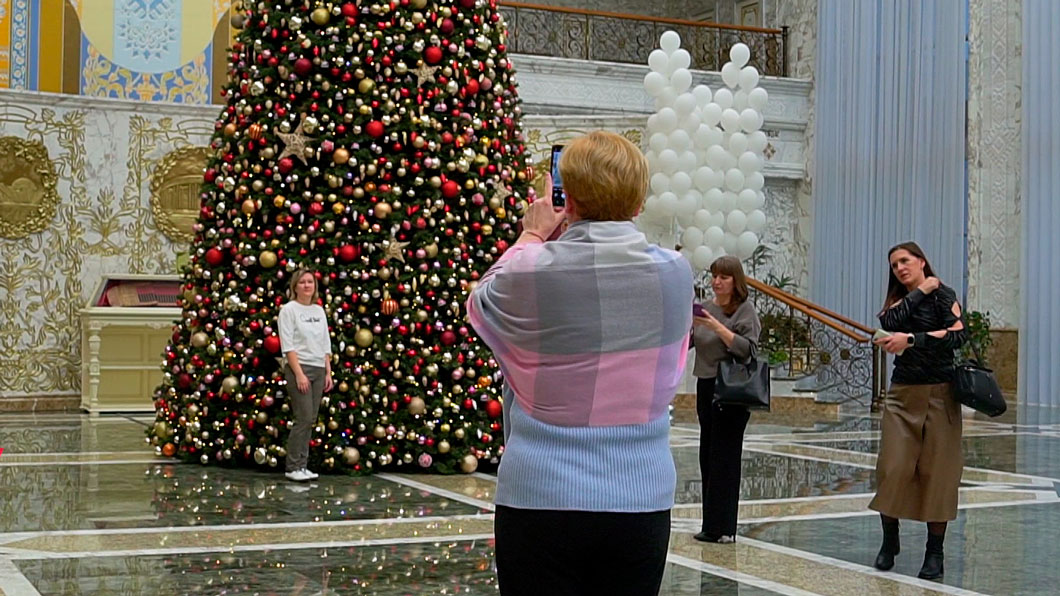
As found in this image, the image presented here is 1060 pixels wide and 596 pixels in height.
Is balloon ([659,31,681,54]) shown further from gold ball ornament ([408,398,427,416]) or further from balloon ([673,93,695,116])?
gold ball ornament ([408,398,427,416])

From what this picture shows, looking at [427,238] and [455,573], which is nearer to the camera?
[455,573]

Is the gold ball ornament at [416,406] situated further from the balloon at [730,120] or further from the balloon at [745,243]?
the balloon at [730,120]

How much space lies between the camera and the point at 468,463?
26.2 feet

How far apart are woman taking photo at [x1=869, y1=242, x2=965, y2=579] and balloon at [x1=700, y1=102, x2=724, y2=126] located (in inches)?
372

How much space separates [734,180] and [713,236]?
713mm

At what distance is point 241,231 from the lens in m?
8.11

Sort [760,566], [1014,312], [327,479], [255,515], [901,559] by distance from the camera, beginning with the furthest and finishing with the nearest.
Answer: [1014,312] → [327,479] → [255,515] → [901,559] → [760,566]

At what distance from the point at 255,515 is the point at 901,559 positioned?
9.63 ft

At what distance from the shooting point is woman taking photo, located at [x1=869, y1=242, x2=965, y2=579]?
532cm

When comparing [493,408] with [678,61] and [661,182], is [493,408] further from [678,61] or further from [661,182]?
[678,61]

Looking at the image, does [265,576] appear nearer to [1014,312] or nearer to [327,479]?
[327,479]

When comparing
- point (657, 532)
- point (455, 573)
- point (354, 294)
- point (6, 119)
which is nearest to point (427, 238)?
point (354, 294)

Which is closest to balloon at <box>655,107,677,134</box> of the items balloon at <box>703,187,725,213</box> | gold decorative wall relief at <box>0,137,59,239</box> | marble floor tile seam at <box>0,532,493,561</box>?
balloon at <box>703,187,725,213</box>

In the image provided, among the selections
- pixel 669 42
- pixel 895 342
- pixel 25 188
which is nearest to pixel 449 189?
pixel 895 342
